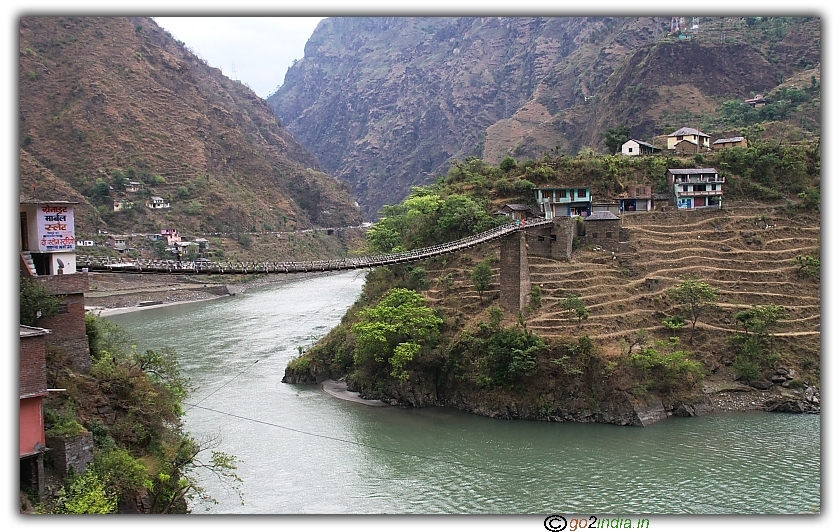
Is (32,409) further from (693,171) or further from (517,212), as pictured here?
(693,171)

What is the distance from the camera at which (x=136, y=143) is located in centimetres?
6216

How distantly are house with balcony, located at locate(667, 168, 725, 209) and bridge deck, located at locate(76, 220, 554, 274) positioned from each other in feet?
21.4

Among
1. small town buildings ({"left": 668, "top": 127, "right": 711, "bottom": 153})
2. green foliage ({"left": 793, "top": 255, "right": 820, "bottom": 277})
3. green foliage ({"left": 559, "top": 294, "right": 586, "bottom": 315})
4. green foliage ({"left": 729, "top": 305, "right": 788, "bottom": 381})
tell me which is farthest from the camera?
small town buildings ({"left": 668, "top": 127, "right": 711, "bottom": 153})

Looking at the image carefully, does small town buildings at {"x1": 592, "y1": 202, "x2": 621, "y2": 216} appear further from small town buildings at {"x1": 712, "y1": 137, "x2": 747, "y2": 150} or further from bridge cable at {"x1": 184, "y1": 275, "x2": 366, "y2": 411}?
bridge cable at {"x1": 184, "y1": 275, "x2": 366, "y2": 411}

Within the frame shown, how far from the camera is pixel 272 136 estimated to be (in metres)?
93.3

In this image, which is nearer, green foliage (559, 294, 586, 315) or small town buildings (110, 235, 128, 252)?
green foliage (559, 294, 586, 315)

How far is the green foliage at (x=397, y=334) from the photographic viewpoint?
22625 millimetres

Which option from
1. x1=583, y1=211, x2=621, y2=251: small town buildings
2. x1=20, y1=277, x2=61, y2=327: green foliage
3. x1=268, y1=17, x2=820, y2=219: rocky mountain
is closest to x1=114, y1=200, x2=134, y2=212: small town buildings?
x1=268, y1=17, x2=820, y2=219: rocky mountain

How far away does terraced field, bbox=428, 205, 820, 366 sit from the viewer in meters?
22.8

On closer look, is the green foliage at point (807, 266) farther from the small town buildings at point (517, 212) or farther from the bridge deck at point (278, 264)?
the small town buildings at point (517, 212)

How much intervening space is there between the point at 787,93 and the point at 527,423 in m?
32.1

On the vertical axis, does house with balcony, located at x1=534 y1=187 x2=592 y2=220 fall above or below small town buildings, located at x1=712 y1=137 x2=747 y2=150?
below

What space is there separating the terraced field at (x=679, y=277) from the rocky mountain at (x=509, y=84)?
11692mm

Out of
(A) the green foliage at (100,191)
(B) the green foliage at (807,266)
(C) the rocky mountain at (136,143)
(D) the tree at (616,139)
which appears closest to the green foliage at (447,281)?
(B) the green foliage at (807,266)
